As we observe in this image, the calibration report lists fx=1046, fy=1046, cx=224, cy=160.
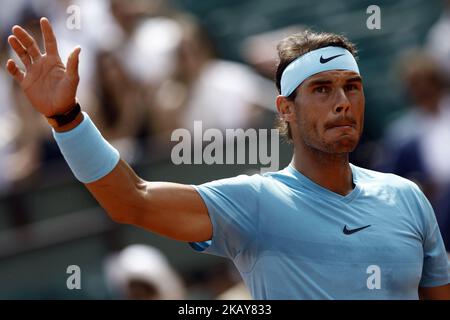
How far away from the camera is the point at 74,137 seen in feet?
11.8

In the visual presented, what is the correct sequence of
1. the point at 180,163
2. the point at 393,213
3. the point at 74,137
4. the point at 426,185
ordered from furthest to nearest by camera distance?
the point at 180,163, the point at 426,185, the point at 393,213, the point at 74,137

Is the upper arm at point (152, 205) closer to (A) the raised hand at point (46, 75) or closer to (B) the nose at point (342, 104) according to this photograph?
(A) the raised hand at point (46, 75)

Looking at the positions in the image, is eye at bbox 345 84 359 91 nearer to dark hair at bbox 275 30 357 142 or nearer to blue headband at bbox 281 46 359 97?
blue headband at bbox 281 46 359 97

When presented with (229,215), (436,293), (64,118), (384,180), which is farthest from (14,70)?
(436,293)

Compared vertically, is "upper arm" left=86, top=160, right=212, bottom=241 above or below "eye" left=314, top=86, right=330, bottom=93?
below

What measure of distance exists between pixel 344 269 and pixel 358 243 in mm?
120

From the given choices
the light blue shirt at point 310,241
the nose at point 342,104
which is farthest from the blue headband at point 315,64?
the light blue shirt at point 310,241

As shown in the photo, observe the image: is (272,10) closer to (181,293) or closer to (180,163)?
(180,163)

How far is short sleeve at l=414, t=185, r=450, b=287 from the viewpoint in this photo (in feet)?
13.2

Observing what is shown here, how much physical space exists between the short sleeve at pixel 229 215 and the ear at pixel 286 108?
0.43 meters

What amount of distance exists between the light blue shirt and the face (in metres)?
0.19

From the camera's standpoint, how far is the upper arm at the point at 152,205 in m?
3.60

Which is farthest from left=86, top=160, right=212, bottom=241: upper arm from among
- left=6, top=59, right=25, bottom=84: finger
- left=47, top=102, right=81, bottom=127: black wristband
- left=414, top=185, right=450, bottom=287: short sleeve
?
left=414, top=185, right=450, bottom=287: short sleeve
